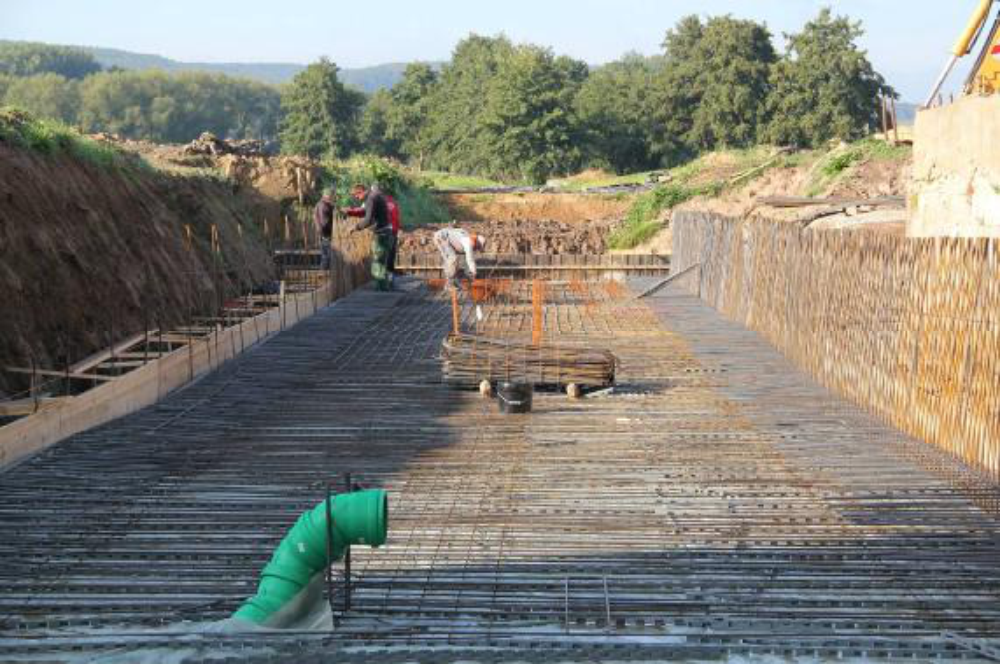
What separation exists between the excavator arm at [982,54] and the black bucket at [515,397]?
7.58 meters

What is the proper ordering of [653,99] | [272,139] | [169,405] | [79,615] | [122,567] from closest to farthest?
[79,615]
[122,567]
[169,405]
[653,99]
[272,139]

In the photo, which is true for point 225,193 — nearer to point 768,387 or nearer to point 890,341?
point 768,387

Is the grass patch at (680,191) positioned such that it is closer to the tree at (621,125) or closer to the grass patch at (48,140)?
the grass patch at (48,140)

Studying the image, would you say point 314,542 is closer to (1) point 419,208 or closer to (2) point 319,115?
(1) point 419,208

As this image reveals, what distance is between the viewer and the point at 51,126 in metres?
12.5

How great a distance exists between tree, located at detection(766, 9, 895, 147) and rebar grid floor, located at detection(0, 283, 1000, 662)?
39375 millimetres

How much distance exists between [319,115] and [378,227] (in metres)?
48.7

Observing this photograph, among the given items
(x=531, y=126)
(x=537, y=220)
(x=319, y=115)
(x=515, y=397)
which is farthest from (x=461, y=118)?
(x=515, y=397)

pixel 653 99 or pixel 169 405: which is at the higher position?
pixel 653 99

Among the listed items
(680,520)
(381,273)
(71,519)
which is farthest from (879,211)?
(71,519)

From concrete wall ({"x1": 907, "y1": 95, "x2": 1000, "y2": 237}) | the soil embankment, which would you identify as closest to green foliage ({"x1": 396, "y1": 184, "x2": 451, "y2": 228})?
the soil embankment

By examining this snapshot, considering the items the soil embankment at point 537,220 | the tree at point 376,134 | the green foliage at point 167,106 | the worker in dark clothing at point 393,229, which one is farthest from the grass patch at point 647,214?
the green foliage at point 167,106

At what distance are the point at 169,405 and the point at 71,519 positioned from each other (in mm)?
2722

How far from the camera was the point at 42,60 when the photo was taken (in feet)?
507
